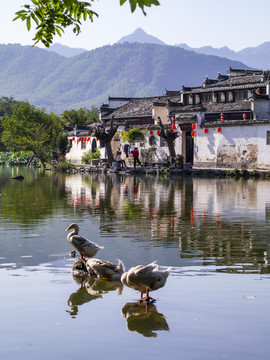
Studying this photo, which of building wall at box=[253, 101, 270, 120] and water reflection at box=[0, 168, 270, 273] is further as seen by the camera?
building wall at box=[253, 101, 270, 120]

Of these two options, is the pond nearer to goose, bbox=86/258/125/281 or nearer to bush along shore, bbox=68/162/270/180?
goose, bbox=86/258/125/281

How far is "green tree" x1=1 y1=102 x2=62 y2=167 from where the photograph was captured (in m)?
56.2

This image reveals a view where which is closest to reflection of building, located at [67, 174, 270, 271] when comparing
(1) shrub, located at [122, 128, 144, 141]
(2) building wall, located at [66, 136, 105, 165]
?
(1) shrub, located at [122, 128, 144, 141]

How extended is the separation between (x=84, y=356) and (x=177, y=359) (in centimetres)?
92

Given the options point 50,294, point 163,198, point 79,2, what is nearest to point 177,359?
point 50,294

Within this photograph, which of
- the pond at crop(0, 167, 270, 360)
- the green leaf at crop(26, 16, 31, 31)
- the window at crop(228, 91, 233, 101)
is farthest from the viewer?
the window at crop(228, 91, 233, 101)

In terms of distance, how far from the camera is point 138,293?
27.1 feet

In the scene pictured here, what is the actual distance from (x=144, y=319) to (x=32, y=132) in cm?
5105

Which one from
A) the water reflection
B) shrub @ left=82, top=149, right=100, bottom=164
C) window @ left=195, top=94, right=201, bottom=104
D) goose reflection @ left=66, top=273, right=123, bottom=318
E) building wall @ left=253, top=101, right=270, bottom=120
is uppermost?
window @ left=195, top=94, right=201, bottom=104

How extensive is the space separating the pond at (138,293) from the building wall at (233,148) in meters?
21.4

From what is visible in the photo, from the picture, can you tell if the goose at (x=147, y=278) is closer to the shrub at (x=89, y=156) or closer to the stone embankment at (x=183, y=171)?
the stone embankment at (x=183, y=171)

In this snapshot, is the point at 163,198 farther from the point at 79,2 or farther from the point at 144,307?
the point at 79,2

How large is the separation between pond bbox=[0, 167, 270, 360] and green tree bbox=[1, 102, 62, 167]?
40.9m

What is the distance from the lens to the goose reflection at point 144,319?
22.4 ft
